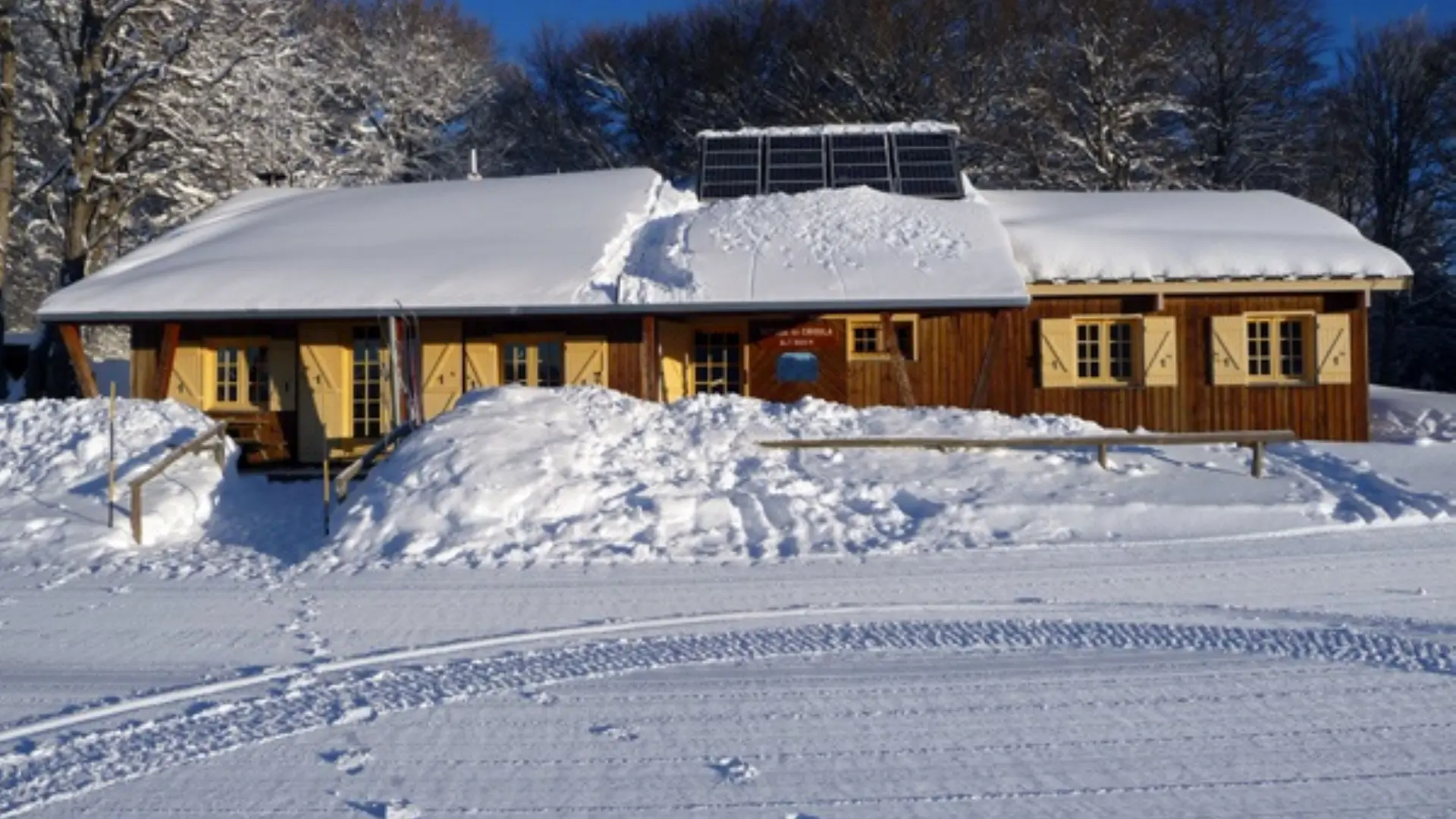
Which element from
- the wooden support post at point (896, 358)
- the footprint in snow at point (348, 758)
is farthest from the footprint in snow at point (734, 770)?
the wooden support post at point (896, 358)

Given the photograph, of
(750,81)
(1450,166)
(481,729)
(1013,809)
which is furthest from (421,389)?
(1450,166)

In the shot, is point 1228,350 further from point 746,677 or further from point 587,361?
point 746,677

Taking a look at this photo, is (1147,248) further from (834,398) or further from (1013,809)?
(1013,809)

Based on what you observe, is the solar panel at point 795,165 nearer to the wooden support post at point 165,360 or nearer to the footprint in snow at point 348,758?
the wooden support post at point 165,360

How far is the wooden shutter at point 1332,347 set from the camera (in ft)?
64.1

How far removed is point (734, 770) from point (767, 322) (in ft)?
45.6

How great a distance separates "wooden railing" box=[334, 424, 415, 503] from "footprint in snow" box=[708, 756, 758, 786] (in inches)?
329

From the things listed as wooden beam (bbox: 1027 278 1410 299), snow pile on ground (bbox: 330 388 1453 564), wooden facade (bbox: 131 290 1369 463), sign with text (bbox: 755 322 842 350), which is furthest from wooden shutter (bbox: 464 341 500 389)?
wooden beam (bbox: 1027 278 1410 299)

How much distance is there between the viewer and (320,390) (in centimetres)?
1962

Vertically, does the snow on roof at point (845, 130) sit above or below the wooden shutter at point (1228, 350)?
above

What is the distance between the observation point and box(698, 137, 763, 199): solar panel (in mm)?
23141

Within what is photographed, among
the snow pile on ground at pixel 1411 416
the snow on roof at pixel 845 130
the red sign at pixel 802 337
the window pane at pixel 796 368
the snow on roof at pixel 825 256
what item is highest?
the snow on roof at pixel 845 130

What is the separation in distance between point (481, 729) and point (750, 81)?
34899 mm

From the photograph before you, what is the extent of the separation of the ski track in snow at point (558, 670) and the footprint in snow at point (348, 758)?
18.7 inches
